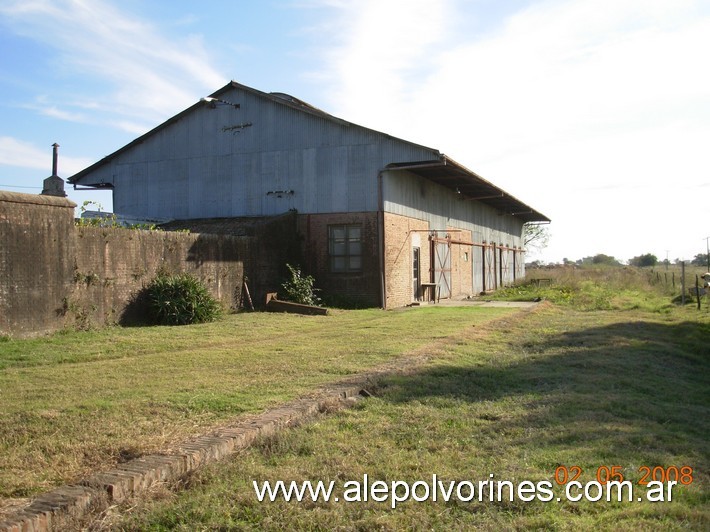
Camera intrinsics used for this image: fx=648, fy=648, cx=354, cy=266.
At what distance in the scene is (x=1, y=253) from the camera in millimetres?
10836

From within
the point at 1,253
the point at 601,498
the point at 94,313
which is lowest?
the point at 601,498

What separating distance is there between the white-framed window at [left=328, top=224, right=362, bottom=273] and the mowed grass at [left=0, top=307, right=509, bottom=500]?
5.93 meters

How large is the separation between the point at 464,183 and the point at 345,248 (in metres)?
7.98

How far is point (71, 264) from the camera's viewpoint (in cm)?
1233

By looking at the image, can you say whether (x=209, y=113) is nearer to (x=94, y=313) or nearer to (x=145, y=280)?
(x=145, y=280)

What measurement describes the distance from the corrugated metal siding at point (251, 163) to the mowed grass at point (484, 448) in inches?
447

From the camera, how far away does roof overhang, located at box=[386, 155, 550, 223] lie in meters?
19.5

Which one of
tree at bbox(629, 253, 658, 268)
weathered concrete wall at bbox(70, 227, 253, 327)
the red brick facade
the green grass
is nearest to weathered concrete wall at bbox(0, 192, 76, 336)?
weathered concrete wall at bbox(70, 227, 253, 327)

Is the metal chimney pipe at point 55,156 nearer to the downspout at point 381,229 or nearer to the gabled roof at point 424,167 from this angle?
the gabled roof at point 424,167

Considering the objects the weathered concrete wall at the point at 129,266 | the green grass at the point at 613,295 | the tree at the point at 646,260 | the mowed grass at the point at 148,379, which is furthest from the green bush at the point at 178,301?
the tree at the point at 646,260

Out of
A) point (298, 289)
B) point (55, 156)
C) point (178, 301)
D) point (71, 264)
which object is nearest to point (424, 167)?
point (298, 289)

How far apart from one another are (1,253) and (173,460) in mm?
8126

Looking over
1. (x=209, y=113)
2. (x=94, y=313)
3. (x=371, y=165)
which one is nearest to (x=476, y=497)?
(x=94, y=313)
